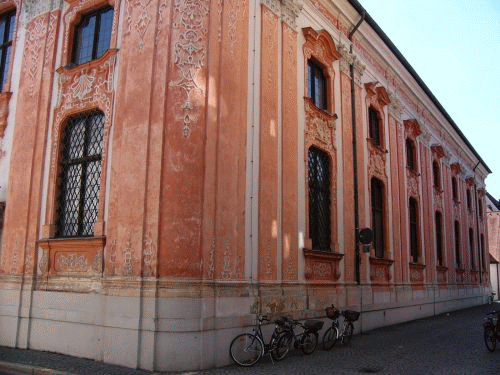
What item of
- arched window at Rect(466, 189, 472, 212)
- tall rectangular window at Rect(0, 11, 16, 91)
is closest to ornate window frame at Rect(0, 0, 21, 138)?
tall rectangular window at Rect(0, 11, 16, 91)

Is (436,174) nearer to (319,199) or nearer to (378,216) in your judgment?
(378,216)

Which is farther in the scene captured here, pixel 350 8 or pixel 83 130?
pixel 350 8

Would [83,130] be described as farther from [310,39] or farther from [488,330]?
[488,330]

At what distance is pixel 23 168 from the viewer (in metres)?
11.5

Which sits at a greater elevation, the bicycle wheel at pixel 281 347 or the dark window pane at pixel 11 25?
the dark window pane at pixel 11 25

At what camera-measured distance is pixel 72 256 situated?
1027 centimetres

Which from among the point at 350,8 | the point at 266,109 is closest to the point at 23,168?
the point at 266,109

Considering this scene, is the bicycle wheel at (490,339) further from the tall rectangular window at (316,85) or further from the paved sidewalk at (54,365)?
the paved sidewalk at (54,365)

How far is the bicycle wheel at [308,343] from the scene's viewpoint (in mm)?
10211

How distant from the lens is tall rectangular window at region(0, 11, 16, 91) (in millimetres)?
13312

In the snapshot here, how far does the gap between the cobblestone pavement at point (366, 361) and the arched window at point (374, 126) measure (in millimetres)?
6771

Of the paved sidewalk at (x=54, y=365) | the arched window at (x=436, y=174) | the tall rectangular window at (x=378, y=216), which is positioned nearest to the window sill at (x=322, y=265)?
the tall rectangular window at (x=378, y=216)

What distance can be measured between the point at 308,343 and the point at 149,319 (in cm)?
344

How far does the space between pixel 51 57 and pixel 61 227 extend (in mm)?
3946
